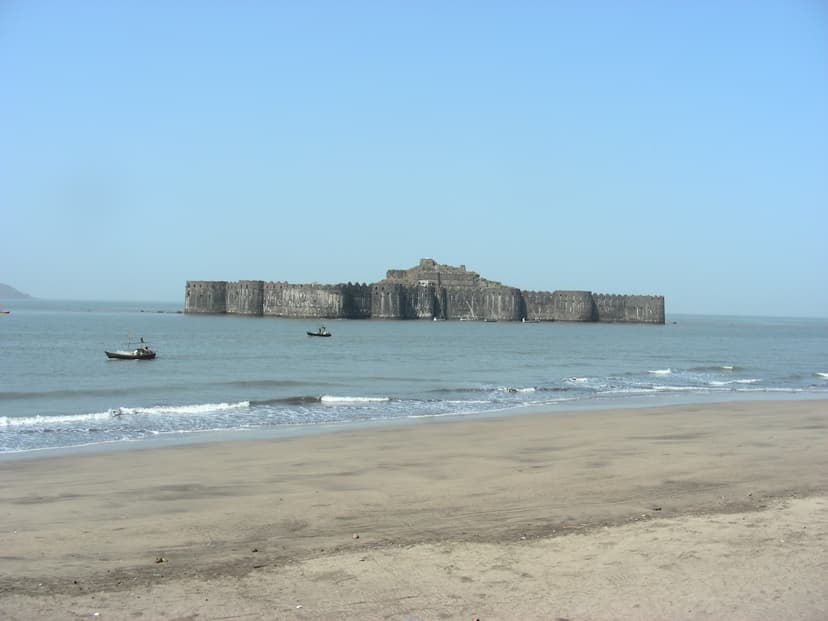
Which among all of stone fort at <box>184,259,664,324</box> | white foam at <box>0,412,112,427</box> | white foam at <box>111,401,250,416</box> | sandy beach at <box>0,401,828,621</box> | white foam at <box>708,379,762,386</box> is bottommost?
white foam at <box>708,379,762,386</box>

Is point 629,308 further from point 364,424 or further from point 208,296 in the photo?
point 364,424

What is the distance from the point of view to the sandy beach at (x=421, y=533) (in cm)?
692

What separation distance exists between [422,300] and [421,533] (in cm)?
13235

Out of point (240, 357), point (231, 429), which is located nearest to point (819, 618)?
point (231, 429)

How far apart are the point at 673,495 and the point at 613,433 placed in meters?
8.63

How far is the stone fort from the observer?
131163 mm

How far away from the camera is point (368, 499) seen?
11695 mm

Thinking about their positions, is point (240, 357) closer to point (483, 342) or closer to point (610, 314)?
point (483, 342)

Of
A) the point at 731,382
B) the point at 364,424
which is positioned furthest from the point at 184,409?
the point at 731,382

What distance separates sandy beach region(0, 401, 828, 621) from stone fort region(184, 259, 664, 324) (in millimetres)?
114549

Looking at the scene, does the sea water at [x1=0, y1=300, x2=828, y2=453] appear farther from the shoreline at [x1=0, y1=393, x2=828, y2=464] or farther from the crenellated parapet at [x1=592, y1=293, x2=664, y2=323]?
the crenellated parapet at [x1=592, y1=293, x2=664, y2=323]

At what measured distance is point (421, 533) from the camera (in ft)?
30.7

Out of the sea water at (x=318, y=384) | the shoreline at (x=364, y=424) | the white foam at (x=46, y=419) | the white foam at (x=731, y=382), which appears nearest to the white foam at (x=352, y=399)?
the sea water at (x=318, y=384)

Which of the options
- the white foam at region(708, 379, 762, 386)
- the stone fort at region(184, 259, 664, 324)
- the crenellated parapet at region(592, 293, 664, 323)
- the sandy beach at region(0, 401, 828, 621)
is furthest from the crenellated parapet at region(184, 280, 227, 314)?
the sandy beach at region(0, 401, 828, 621)
